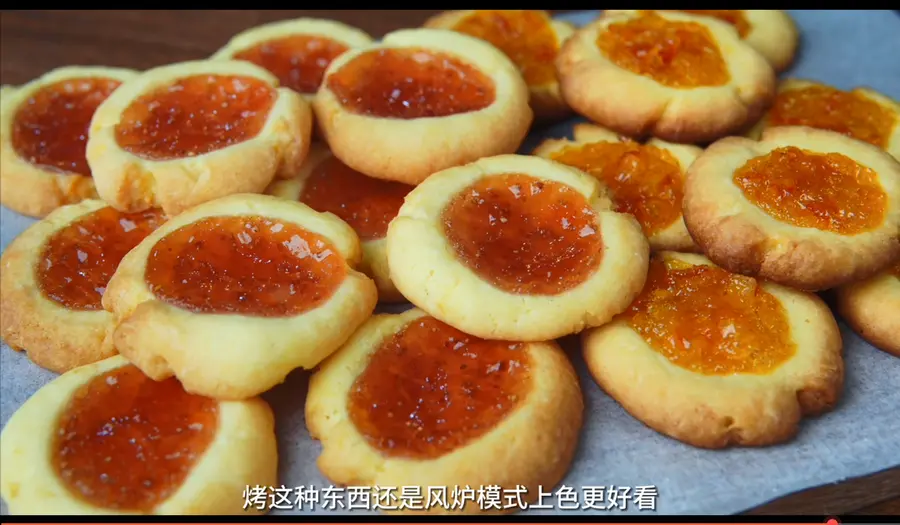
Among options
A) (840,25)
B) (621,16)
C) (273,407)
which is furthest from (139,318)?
(840,25)

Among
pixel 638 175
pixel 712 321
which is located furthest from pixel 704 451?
pixel 638 175

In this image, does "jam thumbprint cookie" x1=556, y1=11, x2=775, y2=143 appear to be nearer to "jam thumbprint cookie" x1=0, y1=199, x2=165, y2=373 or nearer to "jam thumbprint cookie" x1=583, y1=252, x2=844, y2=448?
"jam thumbprint cookie" x1=583, y1=252, x2=844, y2=448

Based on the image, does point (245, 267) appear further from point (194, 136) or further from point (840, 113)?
point (840, 113)

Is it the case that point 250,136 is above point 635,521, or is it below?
above

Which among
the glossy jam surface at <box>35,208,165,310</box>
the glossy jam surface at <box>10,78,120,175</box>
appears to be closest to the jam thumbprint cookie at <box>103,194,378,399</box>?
the glossy jam surface at <box>35,208,165,310</box>

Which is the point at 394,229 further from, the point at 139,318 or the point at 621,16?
the point at 621,16
